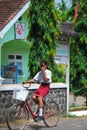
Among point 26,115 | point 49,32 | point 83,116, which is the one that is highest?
point 49,32

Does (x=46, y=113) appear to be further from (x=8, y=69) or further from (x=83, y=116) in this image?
(x=8, y=69)

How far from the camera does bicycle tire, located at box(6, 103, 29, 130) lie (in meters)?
11.0

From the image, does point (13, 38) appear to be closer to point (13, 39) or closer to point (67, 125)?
point (13, 39)

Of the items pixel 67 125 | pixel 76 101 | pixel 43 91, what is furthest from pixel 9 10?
pixel 43 91

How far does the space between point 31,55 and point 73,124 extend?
3983 millimetres

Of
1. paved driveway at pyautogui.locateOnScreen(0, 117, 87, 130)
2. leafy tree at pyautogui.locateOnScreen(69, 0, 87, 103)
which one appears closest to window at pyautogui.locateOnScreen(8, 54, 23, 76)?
leafy tree at pyautogui.locateOnScreen(69, 0, 87, 103)

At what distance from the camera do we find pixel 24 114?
1115 cm

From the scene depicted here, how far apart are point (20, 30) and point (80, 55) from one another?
7170 mm

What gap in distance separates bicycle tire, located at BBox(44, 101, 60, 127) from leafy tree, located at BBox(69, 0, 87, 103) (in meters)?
5.13

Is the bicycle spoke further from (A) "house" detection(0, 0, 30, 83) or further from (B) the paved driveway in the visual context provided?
(A) "house" detection(0, 0, 30, 83)

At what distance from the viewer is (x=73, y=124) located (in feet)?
42.0

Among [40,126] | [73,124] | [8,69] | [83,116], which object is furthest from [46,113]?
[8,69]

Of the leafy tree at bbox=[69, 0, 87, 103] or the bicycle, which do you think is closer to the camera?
the bicycle

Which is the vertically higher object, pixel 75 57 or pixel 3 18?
pixel 3 18
